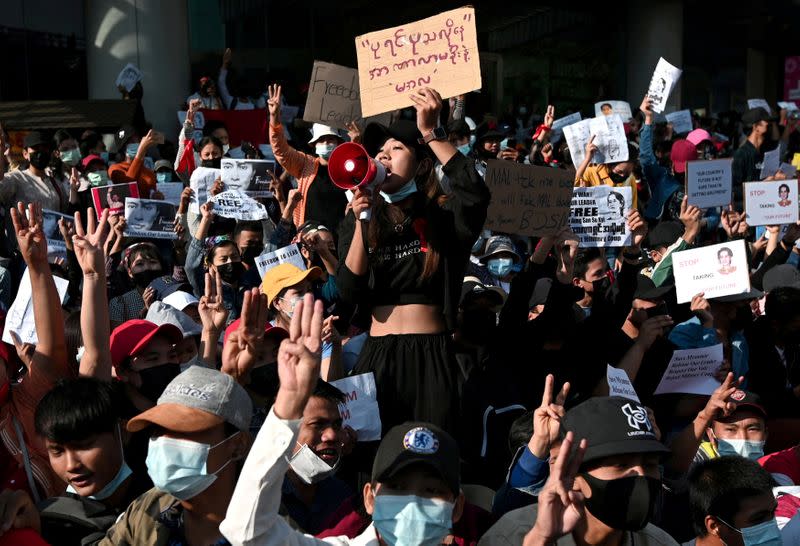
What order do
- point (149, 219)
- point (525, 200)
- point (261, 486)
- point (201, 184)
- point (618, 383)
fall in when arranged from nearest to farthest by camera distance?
1. point (261, 486)
2. point (618, 383)
3. point (525, 200)
4. point (149, 219)
5. point (201, 184)

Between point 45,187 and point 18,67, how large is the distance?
958cm

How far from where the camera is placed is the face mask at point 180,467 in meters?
3.32

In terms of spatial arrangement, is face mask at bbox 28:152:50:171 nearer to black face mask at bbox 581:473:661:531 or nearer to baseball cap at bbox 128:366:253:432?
baseball cap at bbox 128:366:253:432

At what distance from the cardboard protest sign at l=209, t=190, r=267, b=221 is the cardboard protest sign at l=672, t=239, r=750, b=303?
2545 millimetres

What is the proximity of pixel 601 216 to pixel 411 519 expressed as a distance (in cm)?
376

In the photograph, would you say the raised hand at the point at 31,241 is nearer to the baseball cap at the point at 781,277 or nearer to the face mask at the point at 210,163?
the face mask at the point at 210,163

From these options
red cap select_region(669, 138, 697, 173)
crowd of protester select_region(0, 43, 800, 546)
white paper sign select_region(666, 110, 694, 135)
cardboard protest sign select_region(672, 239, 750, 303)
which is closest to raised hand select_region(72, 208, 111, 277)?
crowd of protester select_region(0, 43, 800, 546)

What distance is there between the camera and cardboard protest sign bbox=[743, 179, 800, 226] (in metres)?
8.62

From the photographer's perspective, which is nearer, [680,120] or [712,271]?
[712,271]

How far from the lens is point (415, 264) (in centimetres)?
468

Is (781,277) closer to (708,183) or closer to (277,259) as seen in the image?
(708,183)

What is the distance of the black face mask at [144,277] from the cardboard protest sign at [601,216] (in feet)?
7.73

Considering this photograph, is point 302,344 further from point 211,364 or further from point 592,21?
point 592,21

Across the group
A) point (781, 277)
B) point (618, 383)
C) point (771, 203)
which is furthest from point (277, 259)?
point (771, 203)
